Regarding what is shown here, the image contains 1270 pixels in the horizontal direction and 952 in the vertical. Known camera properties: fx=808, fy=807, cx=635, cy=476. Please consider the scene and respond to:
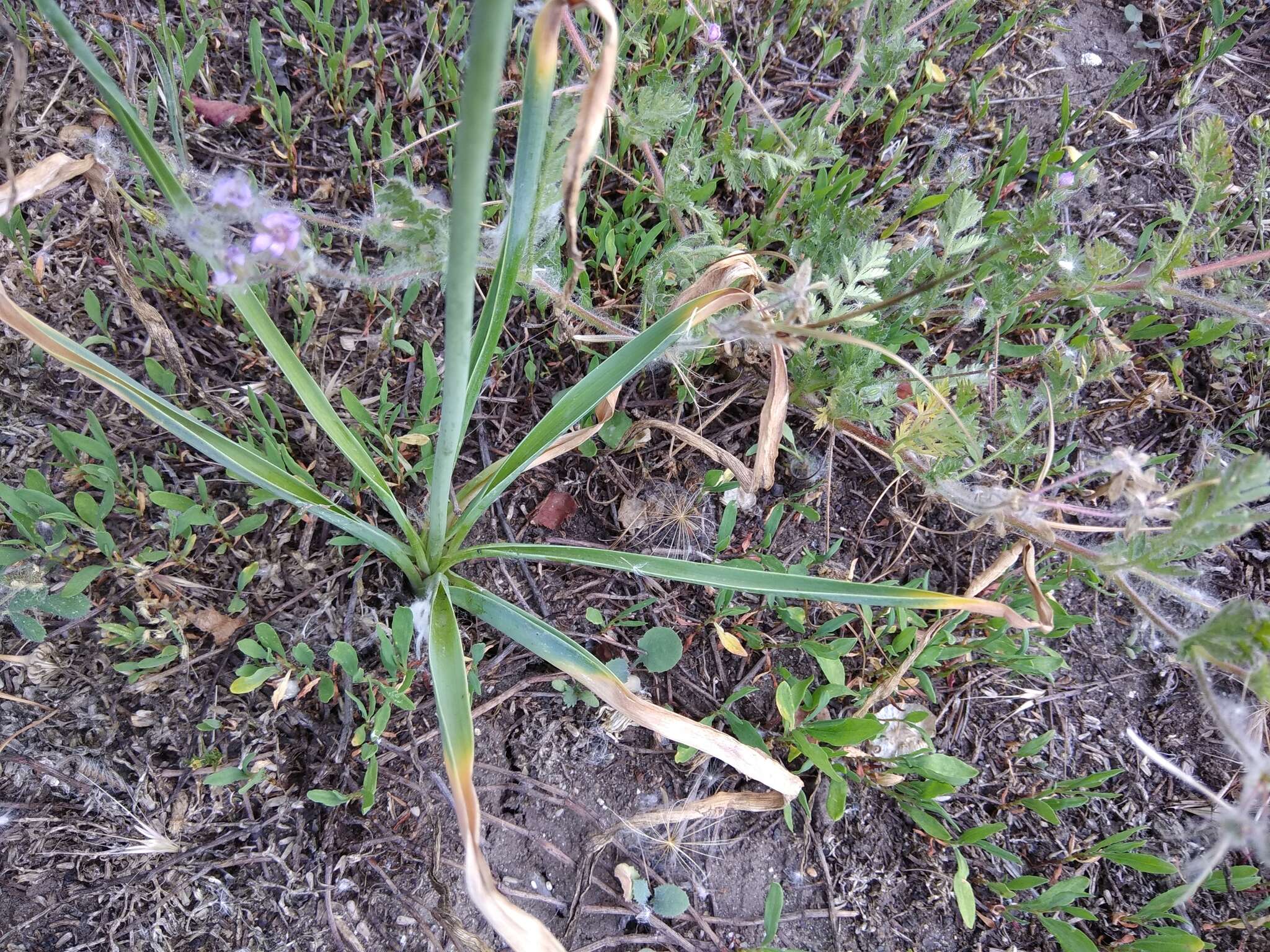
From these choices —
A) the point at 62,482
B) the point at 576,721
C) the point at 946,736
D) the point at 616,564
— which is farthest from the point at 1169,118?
the point at 62,482

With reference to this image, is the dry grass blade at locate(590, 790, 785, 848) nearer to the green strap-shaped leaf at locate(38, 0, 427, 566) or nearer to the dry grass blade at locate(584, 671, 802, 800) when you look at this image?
the dry grass blade at locate(584, 671, 802, 800)

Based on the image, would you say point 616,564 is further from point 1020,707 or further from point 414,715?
point 1020,707

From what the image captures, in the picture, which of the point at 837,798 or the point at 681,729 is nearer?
the point at 681,729

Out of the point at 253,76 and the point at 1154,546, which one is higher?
the point at 253,76

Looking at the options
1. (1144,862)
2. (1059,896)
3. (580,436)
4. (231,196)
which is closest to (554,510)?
(580,436)

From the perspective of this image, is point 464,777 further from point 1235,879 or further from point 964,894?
point 1235,879
